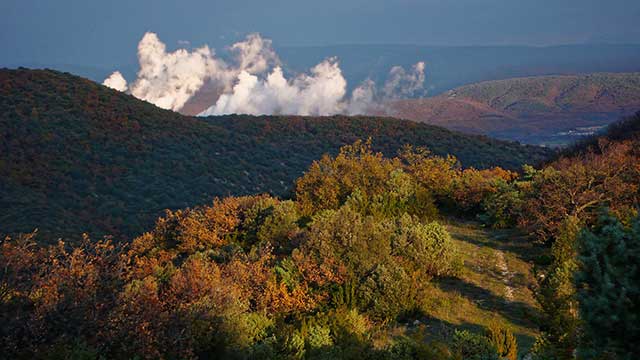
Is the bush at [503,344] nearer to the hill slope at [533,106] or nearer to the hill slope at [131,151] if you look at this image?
the hill slope at [131,151]

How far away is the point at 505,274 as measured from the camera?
1323 cm

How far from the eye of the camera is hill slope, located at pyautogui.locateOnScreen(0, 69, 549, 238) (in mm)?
34500

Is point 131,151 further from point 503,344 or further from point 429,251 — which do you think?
point 503,344

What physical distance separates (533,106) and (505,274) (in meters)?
145

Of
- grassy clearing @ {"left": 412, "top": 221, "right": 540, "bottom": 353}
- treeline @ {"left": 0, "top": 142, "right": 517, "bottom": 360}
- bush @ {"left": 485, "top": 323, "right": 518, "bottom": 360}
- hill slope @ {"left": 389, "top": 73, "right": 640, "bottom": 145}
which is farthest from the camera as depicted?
hill slope @ {"left": 389, "top": 73, "right": 640, "bottom": 145}

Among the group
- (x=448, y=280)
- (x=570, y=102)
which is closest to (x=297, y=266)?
(x=448, y=280)

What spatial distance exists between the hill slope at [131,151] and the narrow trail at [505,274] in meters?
17.4

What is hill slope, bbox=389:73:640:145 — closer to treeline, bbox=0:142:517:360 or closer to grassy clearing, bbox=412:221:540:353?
grassy clearing, bbox=412:221:540:353

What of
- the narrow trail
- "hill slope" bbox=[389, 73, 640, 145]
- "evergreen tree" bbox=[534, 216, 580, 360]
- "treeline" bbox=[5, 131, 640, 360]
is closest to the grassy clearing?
the narrow trail

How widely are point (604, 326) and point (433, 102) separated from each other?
16043 centimetres

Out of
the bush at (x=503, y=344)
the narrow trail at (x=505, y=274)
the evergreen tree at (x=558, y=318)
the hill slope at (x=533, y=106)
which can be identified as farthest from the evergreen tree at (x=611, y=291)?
the hill slope at (x=533, y=106)

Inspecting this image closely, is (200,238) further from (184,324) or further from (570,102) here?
(570,102)

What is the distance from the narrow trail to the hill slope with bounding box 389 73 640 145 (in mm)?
92649

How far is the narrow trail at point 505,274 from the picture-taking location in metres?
11.8
